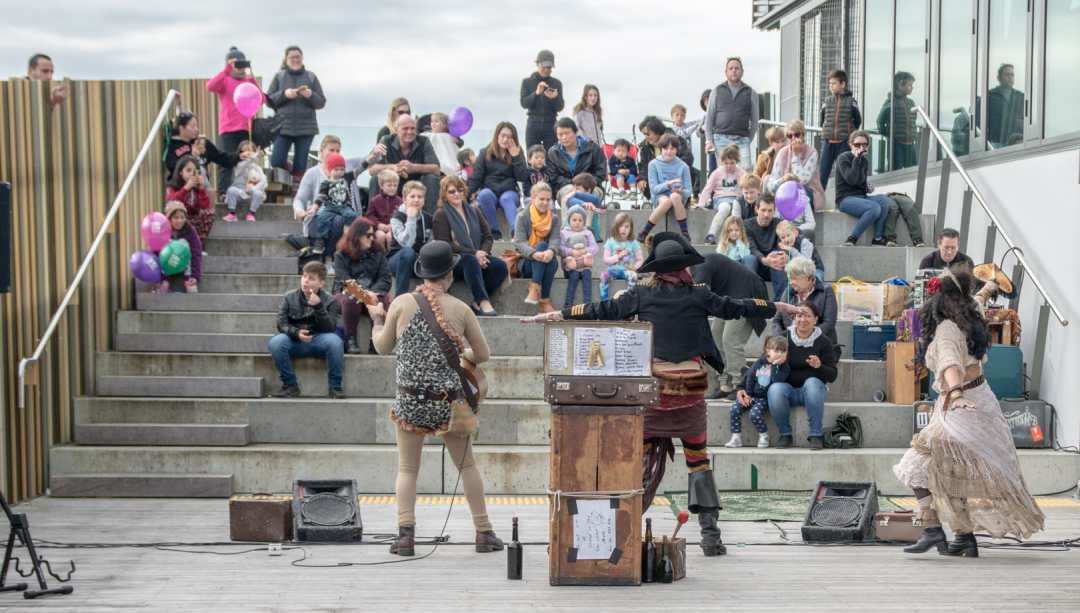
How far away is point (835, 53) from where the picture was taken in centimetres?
1936

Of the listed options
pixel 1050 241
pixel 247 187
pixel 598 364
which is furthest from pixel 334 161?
pixel 598 364

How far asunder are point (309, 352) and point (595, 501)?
4777 mm

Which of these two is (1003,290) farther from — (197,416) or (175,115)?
(175,115)

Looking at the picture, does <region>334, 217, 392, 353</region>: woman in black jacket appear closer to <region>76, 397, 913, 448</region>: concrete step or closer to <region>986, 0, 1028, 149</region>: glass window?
<region>76, 397, 913, 448</region>: concrete step

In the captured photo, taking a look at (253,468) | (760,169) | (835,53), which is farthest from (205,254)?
(835,53)

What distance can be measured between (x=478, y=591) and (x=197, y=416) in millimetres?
4685

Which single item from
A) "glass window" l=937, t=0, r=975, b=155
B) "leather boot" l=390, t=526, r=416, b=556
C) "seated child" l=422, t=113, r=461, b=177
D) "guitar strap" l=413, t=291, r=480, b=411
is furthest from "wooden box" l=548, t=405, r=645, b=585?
"glass window" l=937, t=0, r=975, b=155

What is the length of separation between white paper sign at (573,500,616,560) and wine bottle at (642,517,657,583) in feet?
0.78

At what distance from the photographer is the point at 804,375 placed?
37.8 feet

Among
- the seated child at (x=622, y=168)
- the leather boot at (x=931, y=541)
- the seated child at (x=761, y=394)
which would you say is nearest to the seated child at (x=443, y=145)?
the seated child at (x=622, y=168)

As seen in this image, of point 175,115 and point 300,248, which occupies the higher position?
point 175,115

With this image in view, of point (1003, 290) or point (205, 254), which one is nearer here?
point (1003, 290)

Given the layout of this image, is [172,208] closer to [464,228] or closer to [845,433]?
[464,228]

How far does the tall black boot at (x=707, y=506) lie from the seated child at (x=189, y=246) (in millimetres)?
6173
